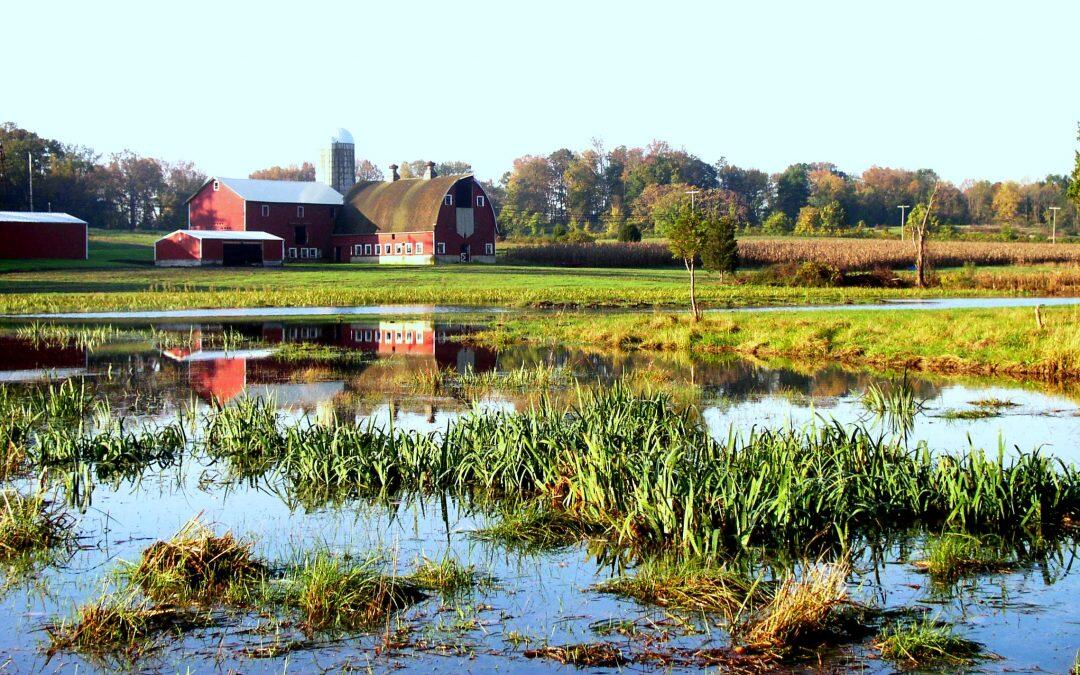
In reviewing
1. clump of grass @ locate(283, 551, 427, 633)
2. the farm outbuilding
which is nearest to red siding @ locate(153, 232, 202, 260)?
the farm outbuilding

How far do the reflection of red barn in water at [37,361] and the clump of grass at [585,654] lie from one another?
1714 centimetres

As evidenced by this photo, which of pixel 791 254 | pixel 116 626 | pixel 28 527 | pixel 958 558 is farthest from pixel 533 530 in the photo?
pixel 791 254

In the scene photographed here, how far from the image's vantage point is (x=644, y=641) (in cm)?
835

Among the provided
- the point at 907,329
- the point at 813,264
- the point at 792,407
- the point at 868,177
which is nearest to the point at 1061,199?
the point at 868,177

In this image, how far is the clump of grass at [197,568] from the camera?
9242 mm

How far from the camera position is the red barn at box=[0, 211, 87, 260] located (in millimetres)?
76125

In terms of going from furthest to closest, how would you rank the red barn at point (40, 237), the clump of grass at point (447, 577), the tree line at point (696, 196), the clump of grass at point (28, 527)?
the tree line at point (696, 196) < the red barn at point (40, 237) < the clump of grass at point (28, 527) < the clump of grass at point (447, 577)

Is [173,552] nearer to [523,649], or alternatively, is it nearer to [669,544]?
[523,649]

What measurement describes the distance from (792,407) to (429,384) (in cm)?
676

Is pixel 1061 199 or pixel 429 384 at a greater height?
pixel 1061 199

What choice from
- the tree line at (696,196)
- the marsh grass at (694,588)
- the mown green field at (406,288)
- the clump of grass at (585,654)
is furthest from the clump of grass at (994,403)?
the tree line at (696,196)

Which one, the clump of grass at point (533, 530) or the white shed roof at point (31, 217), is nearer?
the clump of grass at point (533, 530)

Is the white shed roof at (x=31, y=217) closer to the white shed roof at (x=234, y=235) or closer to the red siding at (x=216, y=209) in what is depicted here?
the white shed roof at (x=234, y=235)

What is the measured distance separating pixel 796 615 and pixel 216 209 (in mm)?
88672
